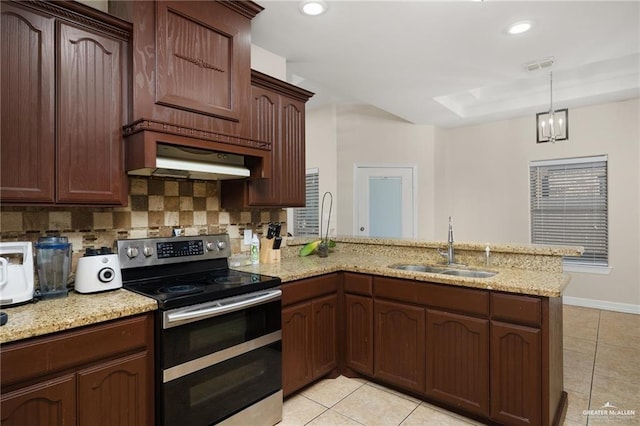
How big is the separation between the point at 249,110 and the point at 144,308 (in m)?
1.39

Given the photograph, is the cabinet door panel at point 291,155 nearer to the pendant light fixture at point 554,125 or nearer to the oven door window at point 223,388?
the oven door window at point 223,388

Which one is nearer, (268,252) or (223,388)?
(223,388)

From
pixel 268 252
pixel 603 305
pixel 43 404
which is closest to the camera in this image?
pixel 43 404

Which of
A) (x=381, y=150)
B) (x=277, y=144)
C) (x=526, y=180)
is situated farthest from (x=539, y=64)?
(x=277, y=144)

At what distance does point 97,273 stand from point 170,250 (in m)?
0.50

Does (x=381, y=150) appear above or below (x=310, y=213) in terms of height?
above

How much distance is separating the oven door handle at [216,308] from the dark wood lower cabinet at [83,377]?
0.37 ft

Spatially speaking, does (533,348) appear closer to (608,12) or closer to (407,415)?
(407,415)

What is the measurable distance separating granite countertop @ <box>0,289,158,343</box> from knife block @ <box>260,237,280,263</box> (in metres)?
1.12

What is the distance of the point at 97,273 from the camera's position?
167cm

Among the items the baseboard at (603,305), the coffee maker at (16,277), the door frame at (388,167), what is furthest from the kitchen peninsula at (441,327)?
the baseboard at (603,305)

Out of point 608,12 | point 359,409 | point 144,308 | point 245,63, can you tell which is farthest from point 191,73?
point 608,12

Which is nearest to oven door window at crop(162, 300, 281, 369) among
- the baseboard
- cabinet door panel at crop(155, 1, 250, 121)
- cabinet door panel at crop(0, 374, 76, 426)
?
cabinet door panel at crop(0, 374, 76, 426)

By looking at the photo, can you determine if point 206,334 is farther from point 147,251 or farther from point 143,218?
point 143,218
